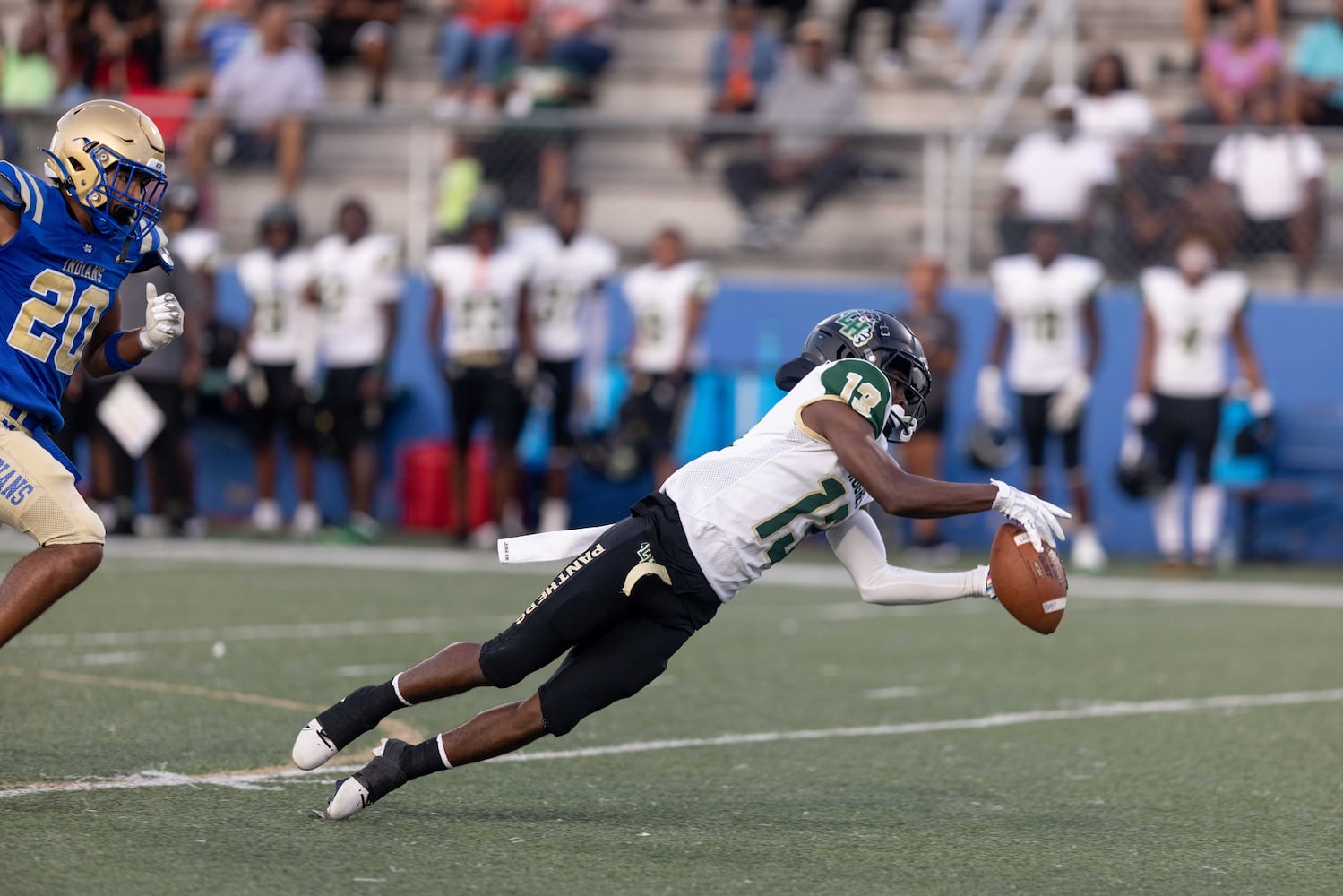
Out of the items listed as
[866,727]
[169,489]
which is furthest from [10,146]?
[866,727]

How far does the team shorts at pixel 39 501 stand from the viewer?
17.5ft

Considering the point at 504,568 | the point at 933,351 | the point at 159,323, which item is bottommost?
the point at 504,568

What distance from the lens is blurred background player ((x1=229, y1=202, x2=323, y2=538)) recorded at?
530 inches

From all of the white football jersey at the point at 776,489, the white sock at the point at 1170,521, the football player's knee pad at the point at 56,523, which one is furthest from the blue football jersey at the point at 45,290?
the white sock at the point at 1170,521

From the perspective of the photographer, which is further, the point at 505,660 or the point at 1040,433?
the point at 1040,433

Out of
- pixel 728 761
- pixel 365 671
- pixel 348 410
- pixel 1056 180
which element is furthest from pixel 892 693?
pixel 1056 180

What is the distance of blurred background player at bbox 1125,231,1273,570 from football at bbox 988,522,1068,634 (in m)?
7.65

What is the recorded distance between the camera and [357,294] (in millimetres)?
13242

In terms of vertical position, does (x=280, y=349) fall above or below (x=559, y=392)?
above

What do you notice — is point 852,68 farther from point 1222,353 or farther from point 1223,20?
point 1222,353

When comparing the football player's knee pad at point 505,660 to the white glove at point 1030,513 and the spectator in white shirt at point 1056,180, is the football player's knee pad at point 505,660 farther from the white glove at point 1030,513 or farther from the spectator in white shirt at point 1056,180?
the spectator in white shirt at point 1056,180

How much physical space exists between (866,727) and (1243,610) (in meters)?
4.45

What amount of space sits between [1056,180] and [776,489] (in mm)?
8993

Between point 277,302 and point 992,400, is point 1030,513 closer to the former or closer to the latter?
point 992,400
